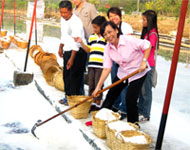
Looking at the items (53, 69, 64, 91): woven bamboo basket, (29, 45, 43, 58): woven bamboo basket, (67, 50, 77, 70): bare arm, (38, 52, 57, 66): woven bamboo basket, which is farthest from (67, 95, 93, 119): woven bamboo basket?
(29, 45, 43, 58): woven bamboo basket

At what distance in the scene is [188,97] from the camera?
6965mm

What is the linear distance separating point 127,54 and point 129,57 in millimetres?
45

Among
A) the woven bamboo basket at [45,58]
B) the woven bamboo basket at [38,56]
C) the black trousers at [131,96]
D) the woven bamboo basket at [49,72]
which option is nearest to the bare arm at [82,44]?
the black trousers at [131,96]

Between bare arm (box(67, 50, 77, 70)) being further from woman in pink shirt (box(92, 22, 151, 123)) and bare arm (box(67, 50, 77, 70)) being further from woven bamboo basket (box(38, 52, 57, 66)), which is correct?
woven bamboo basket (box(38, 52, 57, 66))

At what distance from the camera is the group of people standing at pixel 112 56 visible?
3770mm

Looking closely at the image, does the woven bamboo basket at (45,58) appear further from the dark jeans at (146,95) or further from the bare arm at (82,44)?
the dark jeans at (146,95)

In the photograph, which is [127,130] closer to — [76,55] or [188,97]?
[76,55]

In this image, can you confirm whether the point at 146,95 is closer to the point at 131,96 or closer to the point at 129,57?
the point at 131,96

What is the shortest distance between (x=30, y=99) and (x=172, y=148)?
3.18 metres

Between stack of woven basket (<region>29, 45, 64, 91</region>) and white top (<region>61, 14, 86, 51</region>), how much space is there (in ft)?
3.98

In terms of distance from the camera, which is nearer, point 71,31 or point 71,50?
point 71,31

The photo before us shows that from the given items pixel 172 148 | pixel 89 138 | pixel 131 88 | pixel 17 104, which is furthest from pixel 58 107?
pixel 172 148

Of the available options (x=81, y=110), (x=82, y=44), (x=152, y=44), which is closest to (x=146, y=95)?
(x=152, y=44)

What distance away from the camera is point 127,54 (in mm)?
3773
